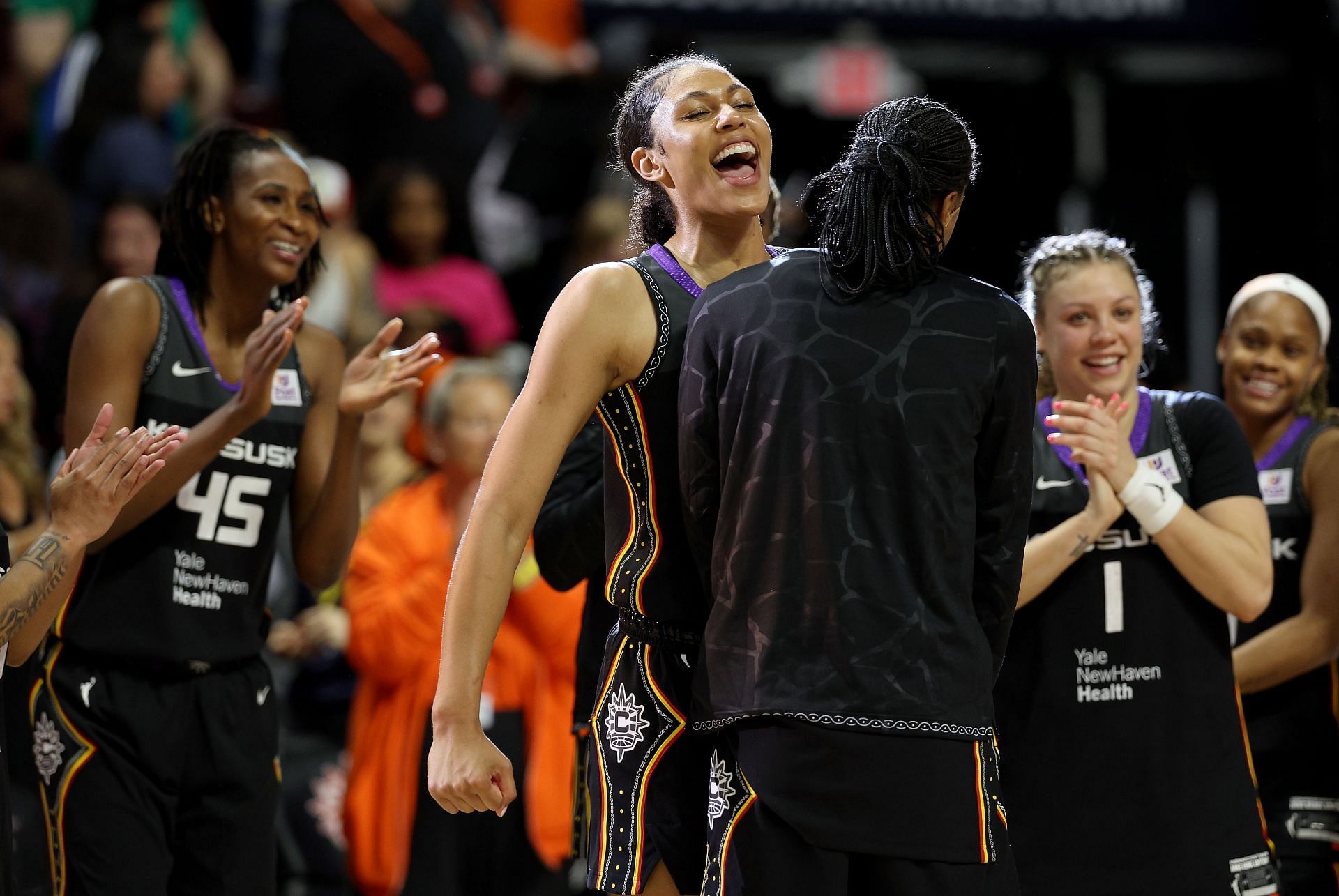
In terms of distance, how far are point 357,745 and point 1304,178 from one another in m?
6.18

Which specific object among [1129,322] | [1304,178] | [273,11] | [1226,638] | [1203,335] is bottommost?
[1226,638]

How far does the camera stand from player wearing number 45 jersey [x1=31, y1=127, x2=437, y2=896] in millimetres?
3506

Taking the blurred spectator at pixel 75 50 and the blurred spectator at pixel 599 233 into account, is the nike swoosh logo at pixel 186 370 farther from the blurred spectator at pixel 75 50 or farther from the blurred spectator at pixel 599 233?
the blurred spectator at pixel 75 50

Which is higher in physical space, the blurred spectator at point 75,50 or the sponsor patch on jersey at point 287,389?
the blurred spectator at point 75,50

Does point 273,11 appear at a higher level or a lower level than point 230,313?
higher

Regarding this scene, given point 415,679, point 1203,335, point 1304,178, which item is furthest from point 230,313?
point 1304,178

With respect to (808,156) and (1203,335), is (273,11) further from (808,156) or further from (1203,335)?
(1203,335)

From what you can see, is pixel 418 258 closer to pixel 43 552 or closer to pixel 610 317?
pixel 43 552

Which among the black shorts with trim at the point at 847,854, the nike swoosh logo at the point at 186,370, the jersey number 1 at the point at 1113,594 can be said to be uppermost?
the nike swoosh logo at the point at 186,370

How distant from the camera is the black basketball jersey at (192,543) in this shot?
3.59 meters

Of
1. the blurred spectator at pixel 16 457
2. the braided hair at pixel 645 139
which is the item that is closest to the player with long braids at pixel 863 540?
the braided hair at pixel 645 139

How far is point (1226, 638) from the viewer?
3461mm

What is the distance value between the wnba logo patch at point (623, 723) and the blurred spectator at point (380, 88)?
544 centimetres

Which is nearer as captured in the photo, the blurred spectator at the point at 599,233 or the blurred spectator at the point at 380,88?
the blurred spectator at the point at 599,233
